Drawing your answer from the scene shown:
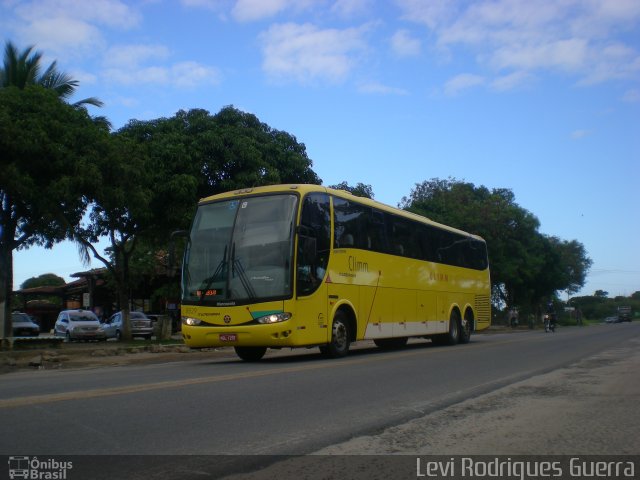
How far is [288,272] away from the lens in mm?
13039

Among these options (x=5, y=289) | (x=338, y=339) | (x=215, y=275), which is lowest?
(x=338, y=339)

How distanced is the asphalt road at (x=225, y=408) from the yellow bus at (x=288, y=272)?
3.58ft

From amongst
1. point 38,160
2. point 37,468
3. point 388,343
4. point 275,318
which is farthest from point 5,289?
point 37,468

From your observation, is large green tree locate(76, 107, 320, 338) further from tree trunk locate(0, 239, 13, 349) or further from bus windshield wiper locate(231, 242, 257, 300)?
bus windshield wiper locate(231, 242, 257, 300)

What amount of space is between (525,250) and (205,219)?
141 ft

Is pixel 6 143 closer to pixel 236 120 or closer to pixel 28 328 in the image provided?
pixel 236 120

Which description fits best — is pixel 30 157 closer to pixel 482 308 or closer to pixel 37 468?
pixel 37 468

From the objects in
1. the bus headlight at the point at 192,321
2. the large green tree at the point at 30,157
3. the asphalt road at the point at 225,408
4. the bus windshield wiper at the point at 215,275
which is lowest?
the asphalt road at the point at 225,408

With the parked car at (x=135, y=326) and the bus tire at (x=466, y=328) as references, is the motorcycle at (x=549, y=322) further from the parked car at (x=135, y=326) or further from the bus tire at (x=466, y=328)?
the parked car at (x=135, y=326)

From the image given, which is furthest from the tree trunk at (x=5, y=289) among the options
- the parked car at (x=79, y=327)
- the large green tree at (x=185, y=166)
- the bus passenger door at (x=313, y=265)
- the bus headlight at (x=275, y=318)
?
the bus passenger door at (x=313, y=265)

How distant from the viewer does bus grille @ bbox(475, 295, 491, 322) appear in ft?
79.8

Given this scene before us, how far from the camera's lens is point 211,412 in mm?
7301

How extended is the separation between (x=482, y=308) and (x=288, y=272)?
13.8 metres

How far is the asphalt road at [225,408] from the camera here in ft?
18.5
